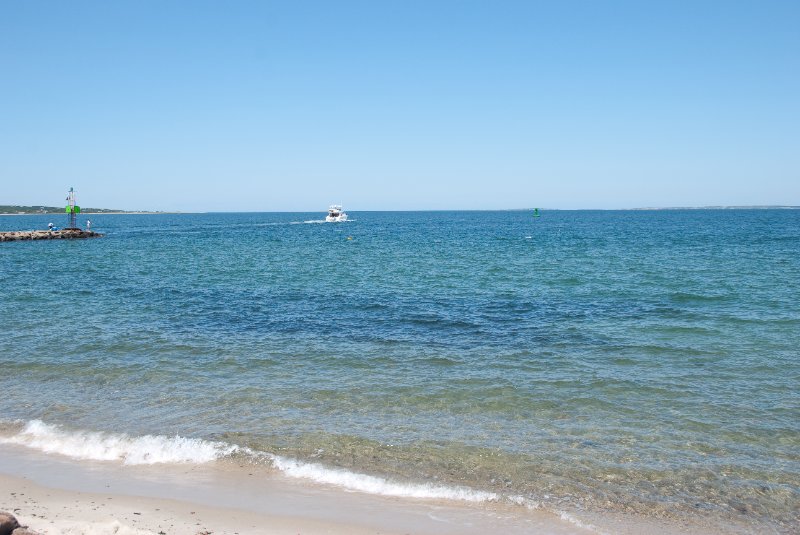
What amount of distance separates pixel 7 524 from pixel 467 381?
33.0ft

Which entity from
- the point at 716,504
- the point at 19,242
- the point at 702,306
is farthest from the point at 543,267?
the point at 19,242

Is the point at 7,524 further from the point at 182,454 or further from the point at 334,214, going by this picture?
the point at 334,214

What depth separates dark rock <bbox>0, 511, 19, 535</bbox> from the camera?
271 inches

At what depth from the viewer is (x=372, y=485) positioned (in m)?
9.33

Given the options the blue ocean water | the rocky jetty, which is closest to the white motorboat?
the rocky jetty

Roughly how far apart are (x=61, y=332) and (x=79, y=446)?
11.5 metres

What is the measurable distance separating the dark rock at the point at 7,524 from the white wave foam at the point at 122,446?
3.16 m

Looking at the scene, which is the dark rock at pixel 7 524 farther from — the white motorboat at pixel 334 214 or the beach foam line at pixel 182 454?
the white motorboat at pixel 334 214

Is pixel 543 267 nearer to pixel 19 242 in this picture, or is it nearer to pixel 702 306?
pixel 702 306

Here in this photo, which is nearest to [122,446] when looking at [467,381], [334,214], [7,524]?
[7,524]

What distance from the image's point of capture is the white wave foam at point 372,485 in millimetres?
9000

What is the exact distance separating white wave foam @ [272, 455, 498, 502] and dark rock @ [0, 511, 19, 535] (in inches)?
154

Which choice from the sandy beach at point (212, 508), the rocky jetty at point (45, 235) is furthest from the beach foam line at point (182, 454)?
the rocky jetty at point (45, 235)

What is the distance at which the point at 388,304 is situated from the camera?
26.4 meters
